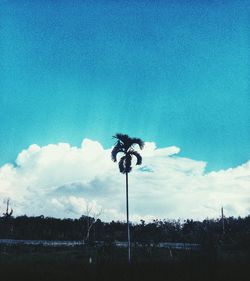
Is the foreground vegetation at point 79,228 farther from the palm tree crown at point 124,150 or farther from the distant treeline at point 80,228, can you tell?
the palm tree crown at point 124,150

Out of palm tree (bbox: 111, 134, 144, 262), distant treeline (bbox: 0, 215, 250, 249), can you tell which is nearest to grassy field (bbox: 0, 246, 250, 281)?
palm tree (bbox: 111, 134, 144, 262)

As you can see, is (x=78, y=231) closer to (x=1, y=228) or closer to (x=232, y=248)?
(x=1, y=228)

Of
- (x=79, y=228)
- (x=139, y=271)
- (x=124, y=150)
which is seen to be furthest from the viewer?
(x=79, y=228)

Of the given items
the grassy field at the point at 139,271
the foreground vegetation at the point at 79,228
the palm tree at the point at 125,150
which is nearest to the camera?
the grassy field at the point at 139,271

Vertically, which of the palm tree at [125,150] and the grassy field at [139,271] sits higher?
the palm tree at [125,150]

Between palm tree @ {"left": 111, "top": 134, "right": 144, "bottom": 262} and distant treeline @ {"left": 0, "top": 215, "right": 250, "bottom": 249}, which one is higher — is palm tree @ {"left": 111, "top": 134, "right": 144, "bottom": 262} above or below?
above

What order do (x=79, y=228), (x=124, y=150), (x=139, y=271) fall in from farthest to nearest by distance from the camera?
(x=79, y=228) → (x=124, y=150) → (x=139, y=271)

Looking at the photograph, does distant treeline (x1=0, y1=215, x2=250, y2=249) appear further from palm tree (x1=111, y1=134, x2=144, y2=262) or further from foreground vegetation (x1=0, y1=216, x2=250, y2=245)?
palm tree (x1=111, y1=134, x2=144, y2=262)

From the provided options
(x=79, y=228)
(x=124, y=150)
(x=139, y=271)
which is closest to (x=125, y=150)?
(x=124, y=150)

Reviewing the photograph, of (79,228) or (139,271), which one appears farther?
(79,228)

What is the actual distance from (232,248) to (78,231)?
52.9 meters

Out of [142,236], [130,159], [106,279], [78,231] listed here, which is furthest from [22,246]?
→ [106,279]

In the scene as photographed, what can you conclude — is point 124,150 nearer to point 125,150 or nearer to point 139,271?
point 125,150

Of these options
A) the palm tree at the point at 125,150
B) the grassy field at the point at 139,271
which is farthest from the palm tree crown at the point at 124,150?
the grassy field at the point at 139,271
